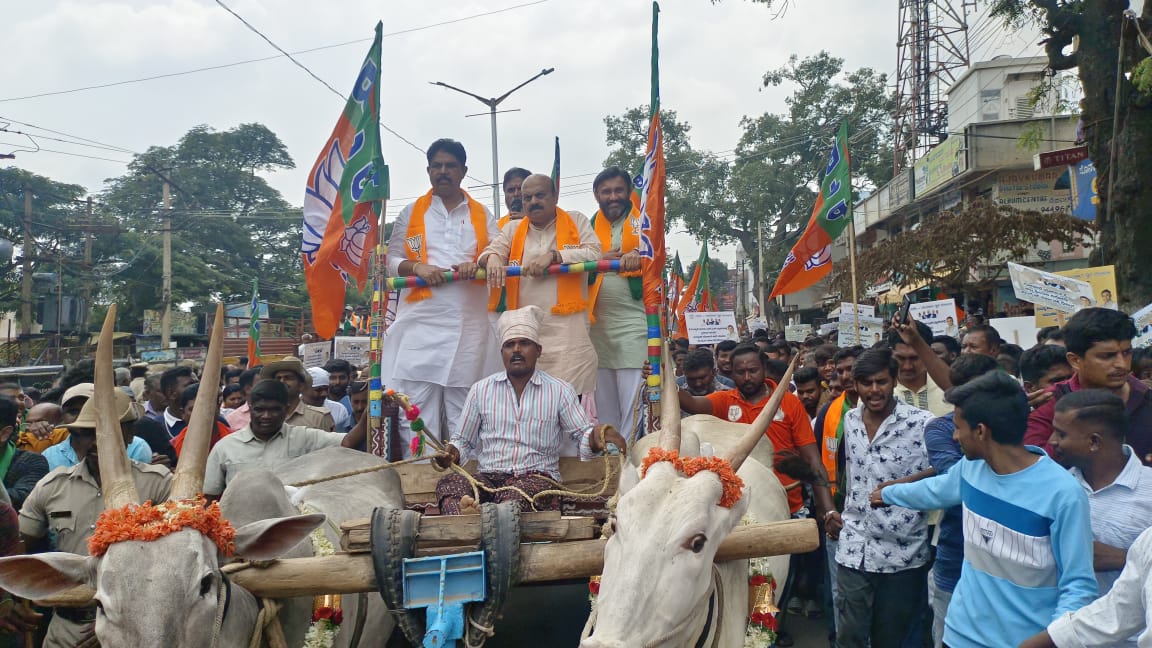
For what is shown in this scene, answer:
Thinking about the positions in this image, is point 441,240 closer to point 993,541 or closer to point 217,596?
point 217,596

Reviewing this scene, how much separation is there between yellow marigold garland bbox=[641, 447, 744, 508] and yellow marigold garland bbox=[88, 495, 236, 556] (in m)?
1.46

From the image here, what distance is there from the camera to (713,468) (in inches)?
113

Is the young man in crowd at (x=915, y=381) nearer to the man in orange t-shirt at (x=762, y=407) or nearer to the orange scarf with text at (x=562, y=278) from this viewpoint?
the man in orange t-shirt at (x=762, y=407)

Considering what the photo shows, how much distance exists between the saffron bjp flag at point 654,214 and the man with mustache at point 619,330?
1.30 ft

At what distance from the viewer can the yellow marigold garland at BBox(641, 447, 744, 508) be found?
283 cm

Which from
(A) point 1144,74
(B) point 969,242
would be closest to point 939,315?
(A) point 1144,74

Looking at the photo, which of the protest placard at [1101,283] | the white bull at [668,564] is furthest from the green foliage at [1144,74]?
the white bull at [668,564]

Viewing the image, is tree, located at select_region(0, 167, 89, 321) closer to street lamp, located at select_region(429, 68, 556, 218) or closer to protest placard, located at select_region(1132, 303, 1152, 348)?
street lamp, located at select_region(429, 68, 556, 218)

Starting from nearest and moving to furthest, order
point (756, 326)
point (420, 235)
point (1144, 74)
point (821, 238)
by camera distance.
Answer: point (420, 235), point (1144, 74), point (821, 238), point (756, 326)

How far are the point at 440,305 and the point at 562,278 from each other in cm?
87

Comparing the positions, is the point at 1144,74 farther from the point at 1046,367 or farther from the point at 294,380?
the point at 294,380

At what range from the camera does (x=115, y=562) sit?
2.41 m

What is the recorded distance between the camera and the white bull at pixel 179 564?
2357 mm

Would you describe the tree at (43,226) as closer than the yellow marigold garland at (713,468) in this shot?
No
